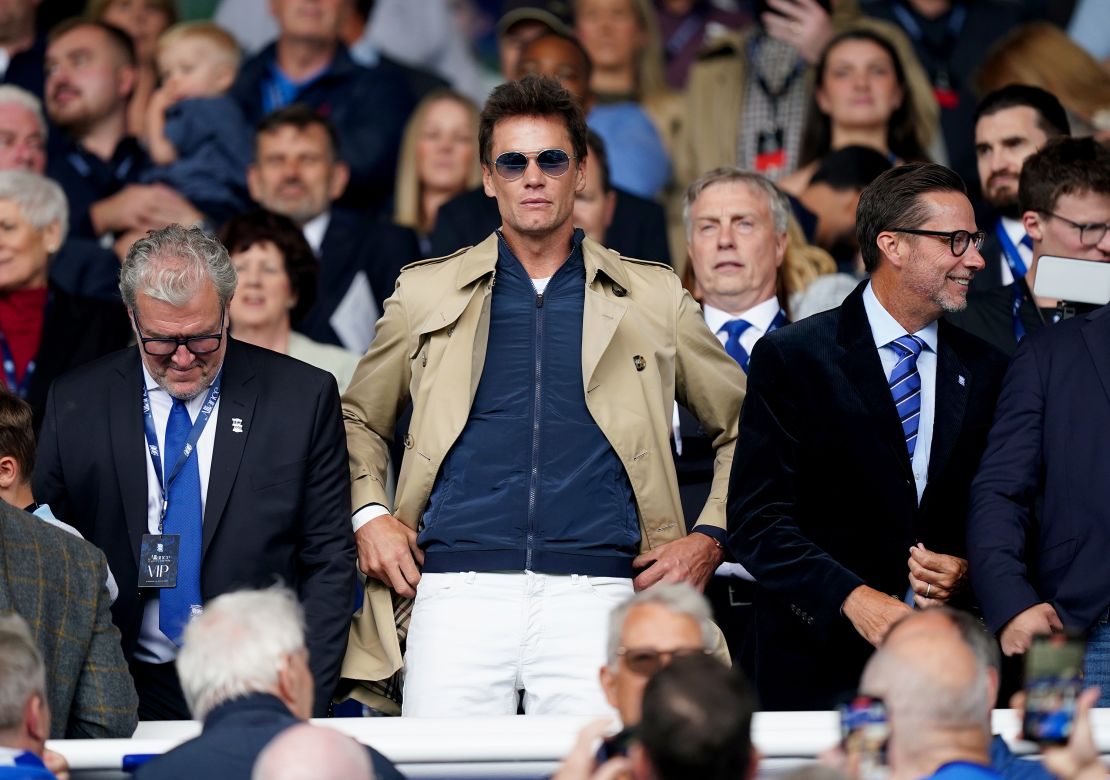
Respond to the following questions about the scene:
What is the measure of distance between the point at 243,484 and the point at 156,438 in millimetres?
288

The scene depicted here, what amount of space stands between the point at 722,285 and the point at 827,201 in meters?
1.47

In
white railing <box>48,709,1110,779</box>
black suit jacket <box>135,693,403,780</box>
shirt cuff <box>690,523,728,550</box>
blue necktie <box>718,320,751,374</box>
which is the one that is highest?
blue necktie <box>718,320,751,374</box>

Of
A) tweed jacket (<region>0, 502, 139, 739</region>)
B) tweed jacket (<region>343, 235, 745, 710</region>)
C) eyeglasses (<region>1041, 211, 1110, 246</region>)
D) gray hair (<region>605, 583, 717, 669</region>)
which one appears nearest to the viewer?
gray hair (<region>605, 583, 717, 669</region>)

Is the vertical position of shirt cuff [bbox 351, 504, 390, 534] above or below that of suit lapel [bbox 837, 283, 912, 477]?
below

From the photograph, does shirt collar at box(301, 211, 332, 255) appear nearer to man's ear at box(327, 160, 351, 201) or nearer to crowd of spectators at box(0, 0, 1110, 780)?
Result: man's ear at box(327, 160, 351, 201)

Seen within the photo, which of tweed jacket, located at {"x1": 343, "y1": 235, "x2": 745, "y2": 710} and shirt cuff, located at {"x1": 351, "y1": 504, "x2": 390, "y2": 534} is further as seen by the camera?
shirt cuff, located at {"x1": 351, "y1": 504, "x2": 390, "y2": 534}

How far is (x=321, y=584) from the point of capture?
5242 mm

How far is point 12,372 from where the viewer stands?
272 inches

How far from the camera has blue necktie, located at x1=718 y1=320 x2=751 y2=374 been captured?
623 centimetres

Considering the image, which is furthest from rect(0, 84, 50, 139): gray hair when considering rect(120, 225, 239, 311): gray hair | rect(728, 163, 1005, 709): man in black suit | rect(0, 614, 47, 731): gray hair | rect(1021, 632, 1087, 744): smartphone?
rect(1021, 632, 1087, 744): smartphone

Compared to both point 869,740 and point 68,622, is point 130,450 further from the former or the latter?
point 869,740

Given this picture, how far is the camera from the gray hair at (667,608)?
4.12 m

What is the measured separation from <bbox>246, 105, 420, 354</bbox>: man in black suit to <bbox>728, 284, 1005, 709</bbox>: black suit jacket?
2.67 m

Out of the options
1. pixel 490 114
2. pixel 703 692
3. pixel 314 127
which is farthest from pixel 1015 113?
pixel 703 692
